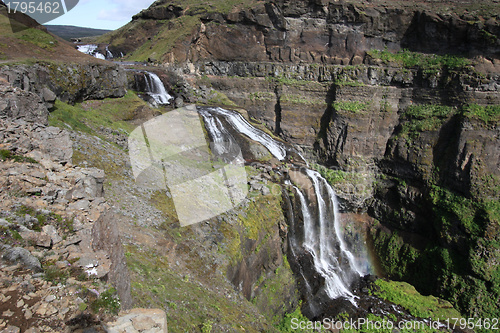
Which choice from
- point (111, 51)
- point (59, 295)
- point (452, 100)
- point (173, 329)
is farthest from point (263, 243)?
point (111, 51)

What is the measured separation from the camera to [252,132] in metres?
18.1

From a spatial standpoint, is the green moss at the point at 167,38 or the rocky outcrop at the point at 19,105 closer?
the rocky outcrop at the point at 19,105

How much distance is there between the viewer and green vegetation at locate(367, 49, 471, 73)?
19.6 meters

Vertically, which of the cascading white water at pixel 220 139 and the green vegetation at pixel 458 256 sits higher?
the cascading white water at pixel 220 139

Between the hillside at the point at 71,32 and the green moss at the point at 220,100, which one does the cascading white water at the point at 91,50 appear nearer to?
the green moss at the point at 220,100

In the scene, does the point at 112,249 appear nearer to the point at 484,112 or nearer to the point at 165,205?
the point at 165,205

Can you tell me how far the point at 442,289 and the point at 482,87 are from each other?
1251 centimetres

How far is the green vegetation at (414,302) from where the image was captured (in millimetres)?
14302

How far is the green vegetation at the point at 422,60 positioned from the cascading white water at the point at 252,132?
11.4 metres

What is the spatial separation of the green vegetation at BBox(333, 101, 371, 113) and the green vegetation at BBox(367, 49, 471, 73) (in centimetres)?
403

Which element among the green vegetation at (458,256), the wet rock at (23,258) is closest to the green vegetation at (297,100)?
the green vegetation at (458,256)

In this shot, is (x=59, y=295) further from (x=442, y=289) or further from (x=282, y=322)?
(x=442, y=289)

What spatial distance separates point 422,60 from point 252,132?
45.8 feet

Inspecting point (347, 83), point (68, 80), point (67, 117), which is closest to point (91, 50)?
point (68, 80)
